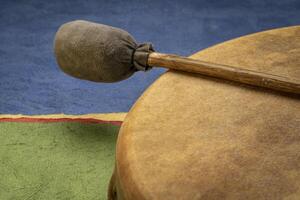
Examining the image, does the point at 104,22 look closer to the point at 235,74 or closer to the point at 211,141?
the point at 235,74

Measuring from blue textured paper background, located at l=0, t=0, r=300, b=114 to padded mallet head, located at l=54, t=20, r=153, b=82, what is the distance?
665 millimetres

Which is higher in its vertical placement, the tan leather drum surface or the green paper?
the tan leather drum surface

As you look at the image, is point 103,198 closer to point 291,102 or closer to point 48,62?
point 291,102

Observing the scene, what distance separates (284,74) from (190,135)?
0.30m

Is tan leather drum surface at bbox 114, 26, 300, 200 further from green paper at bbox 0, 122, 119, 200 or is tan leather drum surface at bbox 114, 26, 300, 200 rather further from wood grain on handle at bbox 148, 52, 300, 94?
green paper at bbox 0, 122, 119, 200

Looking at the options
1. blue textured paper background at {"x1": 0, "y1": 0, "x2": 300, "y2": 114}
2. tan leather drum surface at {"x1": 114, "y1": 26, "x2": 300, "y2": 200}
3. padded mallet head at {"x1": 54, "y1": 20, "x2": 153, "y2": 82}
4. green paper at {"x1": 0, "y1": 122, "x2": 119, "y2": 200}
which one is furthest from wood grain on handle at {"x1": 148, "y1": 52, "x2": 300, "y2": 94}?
blue textured paper background at {"x1": 0, "y1": 0, "x2": 300, "y2": 114}

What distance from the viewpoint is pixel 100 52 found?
1.21 m

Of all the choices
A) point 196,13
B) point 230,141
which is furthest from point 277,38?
point 196,13

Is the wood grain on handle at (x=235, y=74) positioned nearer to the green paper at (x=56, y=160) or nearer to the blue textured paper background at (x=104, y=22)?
the green paper at (x=56, y=160)

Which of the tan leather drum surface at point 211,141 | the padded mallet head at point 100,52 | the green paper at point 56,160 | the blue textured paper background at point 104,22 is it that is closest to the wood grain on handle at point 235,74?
the tan leather drum surface at point 211,141

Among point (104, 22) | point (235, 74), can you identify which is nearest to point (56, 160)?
point (235, 74)

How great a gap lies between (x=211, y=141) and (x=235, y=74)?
0.21m

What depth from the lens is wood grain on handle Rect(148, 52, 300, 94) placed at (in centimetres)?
98

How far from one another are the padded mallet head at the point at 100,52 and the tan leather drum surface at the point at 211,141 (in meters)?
0.18
